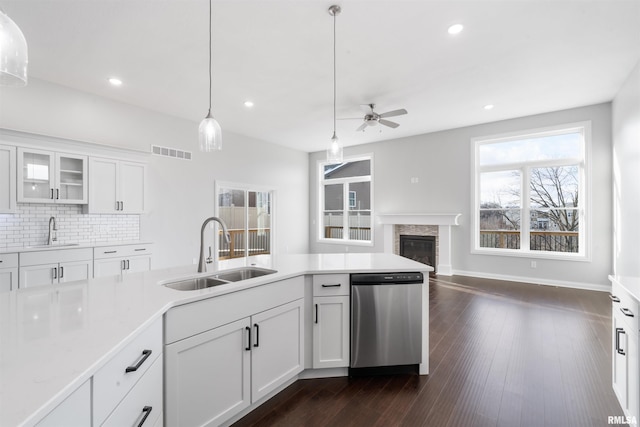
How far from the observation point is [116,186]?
4320 mm

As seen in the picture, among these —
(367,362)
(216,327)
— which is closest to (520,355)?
(367,362)

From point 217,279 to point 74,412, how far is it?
4.26ft

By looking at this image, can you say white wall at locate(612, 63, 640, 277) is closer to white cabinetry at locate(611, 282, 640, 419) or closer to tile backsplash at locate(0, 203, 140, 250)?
white cabinetry at locate(611, 282, 640, 419)

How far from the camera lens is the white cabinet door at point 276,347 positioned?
1903 millimetres

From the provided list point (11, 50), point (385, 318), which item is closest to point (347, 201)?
point (385, 318)

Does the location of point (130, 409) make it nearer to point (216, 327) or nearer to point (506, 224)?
point (216, 327)

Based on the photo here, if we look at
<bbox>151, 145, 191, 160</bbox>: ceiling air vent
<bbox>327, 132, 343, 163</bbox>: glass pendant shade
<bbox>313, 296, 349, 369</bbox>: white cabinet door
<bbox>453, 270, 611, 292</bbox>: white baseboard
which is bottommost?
<bbox>453, 270, 611, 292</bbox>: white baseboard

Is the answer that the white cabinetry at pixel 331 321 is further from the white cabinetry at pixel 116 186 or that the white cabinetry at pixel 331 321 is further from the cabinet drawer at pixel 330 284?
the white cabinetry at pixel 116 186

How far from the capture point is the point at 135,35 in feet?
9.66

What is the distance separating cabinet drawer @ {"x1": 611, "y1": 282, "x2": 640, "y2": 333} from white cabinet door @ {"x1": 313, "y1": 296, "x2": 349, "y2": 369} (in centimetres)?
163

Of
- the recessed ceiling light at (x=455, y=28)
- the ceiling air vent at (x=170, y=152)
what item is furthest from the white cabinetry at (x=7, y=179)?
the recessed ceiling light at (x=455, y=28)

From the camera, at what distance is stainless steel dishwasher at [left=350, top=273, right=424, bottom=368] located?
2.32 meters

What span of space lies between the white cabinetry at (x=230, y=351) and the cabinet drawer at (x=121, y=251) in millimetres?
3256

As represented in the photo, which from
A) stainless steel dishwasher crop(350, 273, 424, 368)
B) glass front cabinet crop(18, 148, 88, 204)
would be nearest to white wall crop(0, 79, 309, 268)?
glass front cabinet crop(18, 148, 88, 204)
